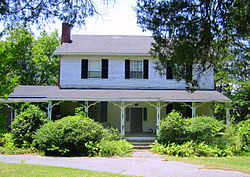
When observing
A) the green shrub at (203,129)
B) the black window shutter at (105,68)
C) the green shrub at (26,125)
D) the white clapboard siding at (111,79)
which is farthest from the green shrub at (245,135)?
the green shrub at (26,125)

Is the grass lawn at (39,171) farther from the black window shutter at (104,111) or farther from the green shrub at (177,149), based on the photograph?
the black window shutter at (104,111)

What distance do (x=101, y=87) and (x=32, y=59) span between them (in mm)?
19548

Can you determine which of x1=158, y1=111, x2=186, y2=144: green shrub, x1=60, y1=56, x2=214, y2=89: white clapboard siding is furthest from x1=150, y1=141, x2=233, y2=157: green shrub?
x1=60, y1=56, x2=214, y2=89: white clapboard siding

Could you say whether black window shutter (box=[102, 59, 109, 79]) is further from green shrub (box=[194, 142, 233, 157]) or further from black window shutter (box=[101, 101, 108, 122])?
green shrub (box=[194, 142, 233, 157])

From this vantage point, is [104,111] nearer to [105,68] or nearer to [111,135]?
[105,68]

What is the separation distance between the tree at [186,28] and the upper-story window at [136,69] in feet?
30.9

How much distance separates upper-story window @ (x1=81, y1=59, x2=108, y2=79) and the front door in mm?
3595

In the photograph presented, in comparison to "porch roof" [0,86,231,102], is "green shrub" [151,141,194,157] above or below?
below

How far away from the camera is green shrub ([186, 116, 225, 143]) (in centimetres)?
1419

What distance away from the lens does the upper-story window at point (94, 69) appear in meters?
18.5

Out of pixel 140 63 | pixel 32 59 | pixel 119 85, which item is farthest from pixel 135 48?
pixel 32 59

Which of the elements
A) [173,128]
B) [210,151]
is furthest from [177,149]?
[210,151]

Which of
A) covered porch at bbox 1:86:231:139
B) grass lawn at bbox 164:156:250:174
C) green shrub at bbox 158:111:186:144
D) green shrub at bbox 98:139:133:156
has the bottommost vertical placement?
grass lawn at bbox 164:156:250:174

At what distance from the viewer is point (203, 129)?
46.3 feet
